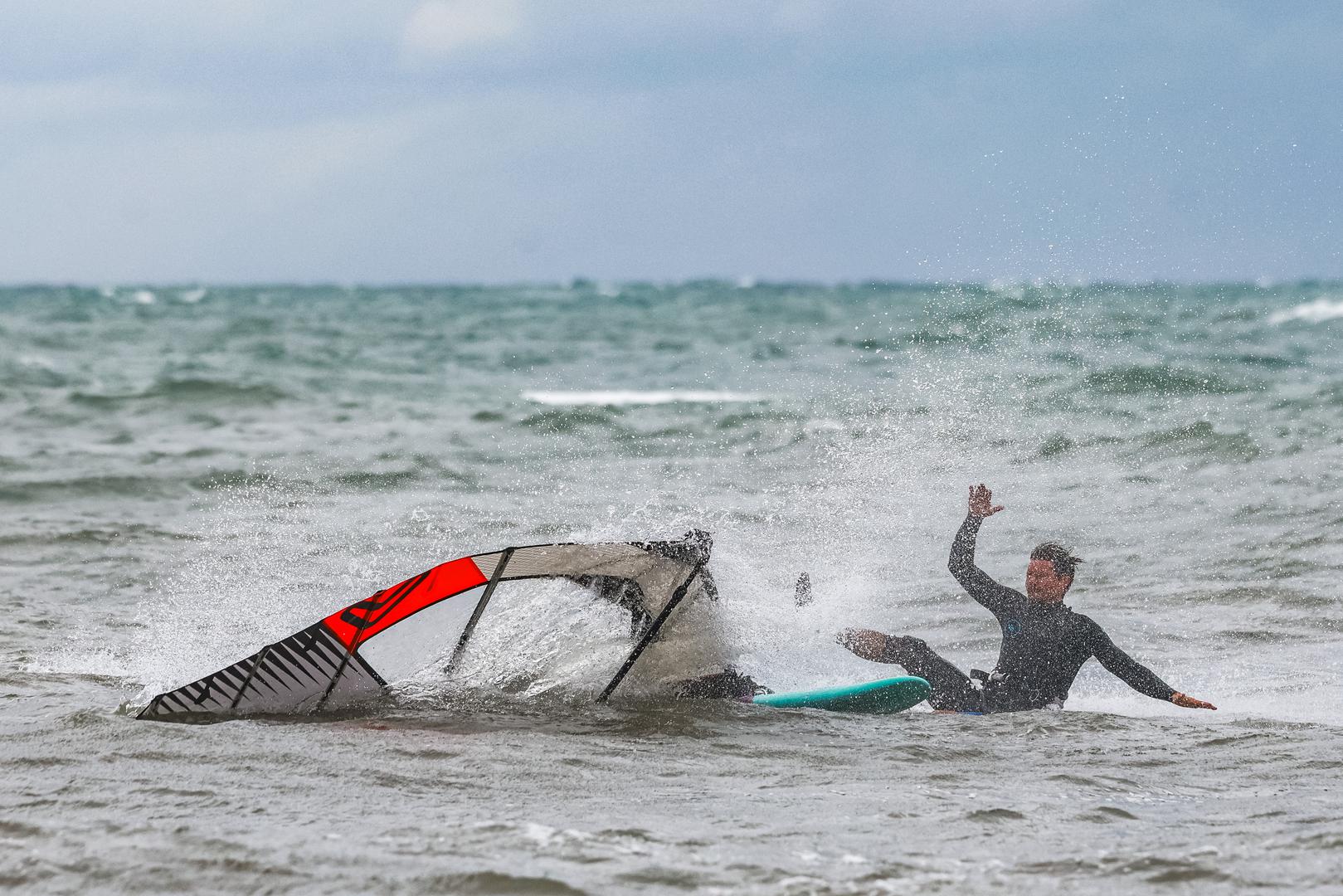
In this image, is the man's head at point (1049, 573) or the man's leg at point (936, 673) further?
the man's head at point (1049, 573)

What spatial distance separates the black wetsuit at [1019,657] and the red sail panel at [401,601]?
7.59 ft

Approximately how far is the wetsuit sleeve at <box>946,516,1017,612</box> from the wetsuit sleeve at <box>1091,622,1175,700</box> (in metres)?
0.51

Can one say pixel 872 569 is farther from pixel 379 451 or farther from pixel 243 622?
pixel 379 451

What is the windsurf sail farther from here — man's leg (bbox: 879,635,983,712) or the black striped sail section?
man's leg (bbox: 879,635,983,712)

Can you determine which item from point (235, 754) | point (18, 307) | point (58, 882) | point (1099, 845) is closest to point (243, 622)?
point (235, 754)

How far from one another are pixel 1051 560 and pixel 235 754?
13.8ft

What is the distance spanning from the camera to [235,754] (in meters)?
5.13

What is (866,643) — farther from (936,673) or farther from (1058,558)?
(1058,558)

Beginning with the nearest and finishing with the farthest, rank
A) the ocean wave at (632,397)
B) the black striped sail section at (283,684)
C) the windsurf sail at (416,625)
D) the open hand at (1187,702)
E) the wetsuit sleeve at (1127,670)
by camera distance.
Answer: the black striped sail section at (283,684)
the windsurf sail at (416,625)
the open hand at (1187,702)
the wetsuit sleeve at (1127,670)
the ocean wave at (632,397)

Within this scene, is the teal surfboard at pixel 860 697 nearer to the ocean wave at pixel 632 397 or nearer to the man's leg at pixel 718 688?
the man's leg at pixel 718 688

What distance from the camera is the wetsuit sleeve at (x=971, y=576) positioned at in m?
7.34

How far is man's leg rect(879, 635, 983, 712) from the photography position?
6.83 meters

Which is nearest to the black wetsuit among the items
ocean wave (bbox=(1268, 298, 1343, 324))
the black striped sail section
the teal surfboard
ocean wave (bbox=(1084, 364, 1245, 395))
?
the teal surfboard

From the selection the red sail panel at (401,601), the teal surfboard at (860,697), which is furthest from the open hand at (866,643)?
the red sail panel at (401,601)
